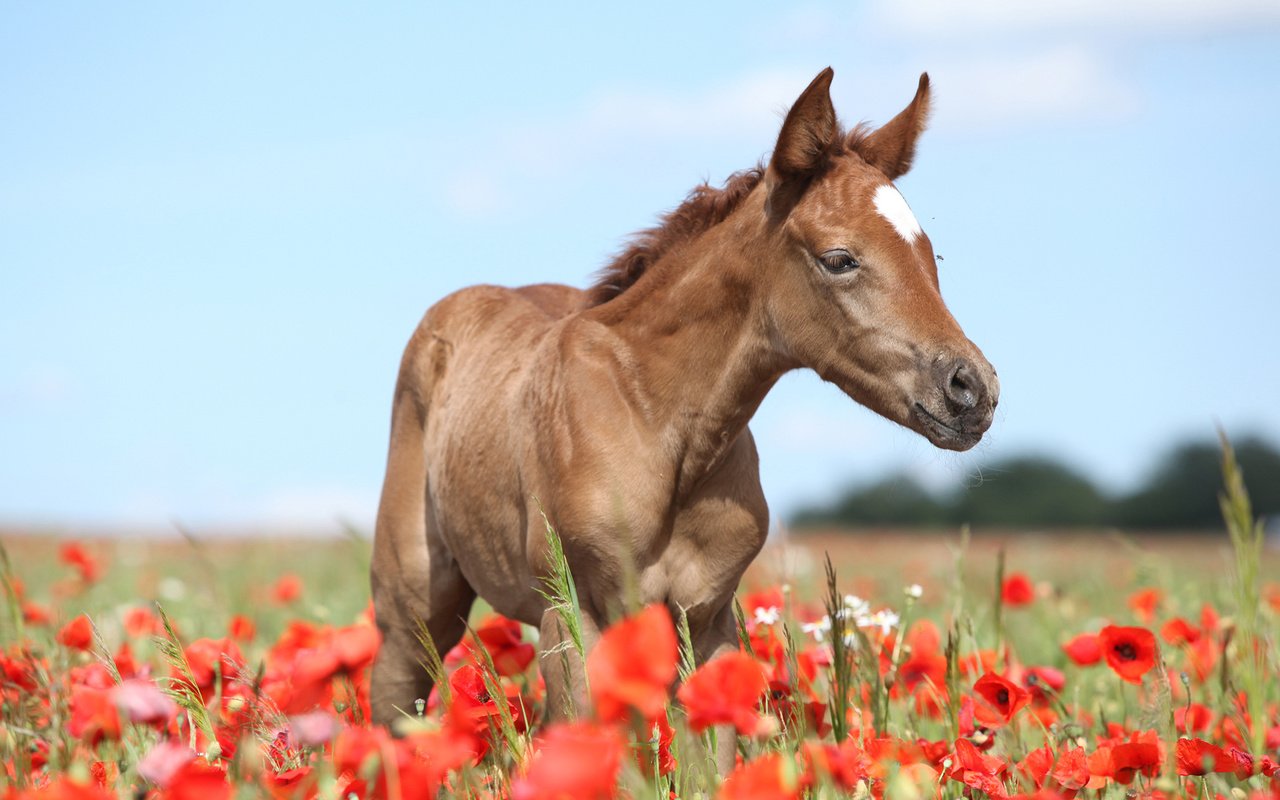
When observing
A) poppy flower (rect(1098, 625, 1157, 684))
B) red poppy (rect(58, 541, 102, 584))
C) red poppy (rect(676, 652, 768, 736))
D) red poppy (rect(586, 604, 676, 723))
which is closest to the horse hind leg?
red poppy (rect(58, 541, 102, 584))

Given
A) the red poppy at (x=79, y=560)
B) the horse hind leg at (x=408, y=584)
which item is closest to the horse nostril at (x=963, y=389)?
the horse hind leg at (x=408, y=584)

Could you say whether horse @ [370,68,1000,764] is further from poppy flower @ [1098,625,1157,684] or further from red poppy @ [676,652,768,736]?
red poppy @ [676,652,768,736]

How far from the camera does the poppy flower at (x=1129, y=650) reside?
3389mm

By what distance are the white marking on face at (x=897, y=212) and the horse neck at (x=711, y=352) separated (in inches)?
14.9

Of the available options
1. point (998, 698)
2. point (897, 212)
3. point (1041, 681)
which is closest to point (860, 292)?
point (897, 212)

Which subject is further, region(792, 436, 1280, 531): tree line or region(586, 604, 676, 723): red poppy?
region(792, 436, 1280, 531): tree line

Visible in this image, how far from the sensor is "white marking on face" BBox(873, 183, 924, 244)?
11.3 ft

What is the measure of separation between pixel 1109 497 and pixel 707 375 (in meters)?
50.3

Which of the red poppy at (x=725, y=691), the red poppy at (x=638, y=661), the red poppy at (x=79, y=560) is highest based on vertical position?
the red poppy at (x=638, y=661)

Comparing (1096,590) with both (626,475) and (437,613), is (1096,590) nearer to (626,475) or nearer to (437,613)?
(437,613)

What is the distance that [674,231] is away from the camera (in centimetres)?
409

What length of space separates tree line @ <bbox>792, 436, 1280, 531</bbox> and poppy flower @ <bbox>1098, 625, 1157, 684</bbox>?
132 ft

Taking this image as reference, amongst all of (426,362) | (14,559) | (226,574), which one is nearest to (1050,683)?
(426,362)

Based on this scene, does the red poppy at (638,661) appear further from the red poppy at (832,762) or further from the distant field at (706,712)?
the red poppy at (832,762)
